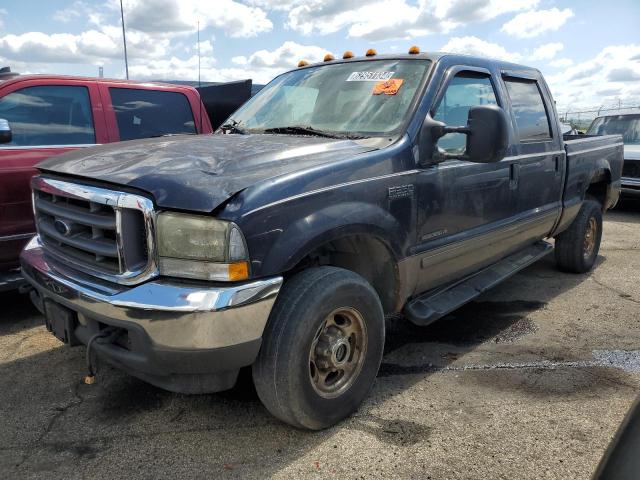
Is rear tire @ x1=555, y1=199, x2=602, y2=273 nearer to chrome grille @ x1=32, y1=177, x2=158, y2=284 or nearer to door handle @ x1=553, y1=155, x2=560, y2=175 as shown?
door handle @ x1=553, y1=155, x2=560, y2=175

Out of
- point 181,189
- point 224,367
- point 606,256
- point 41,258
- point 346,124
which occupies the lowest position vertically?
point 606,256

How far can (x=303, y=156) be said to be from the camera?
2.66m

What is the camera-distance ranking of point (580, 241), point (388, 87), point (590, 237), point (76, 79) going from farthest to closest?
point (590, 237), point (580, 241), point (76, 79), point (388, 87)

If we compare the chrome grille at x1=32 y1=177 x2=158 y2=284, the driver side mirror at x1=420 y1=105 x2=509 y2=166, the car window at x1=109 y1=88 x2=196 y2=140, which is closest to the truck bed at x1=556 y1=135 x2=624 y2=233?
the driver side mirror at x1=420 y1=105 x2=509 y2=166

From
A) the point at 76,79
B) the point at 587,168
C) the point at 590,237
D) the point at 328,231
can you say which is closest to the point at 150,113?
the point at 76,79

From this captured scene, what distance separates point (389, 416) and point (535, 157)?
2.55 m

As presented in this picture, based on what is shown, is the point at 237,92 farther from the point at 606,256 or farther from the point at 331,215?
the point at 331,215

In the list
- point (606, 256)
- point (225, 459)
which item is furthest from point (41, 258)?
point (606, 256)

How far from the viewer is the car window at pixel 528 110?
4.22 metres

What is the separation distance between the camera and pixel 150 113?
511cm

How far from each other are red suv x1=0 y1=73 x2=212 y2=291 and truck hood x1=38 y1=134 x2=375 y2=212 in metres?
1.37

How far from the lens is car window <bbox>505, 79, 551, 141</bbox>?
422cm

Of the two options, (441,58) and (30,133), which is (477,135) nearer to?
(441,58)

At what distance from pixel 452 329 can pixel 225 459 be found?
2.23 meters
